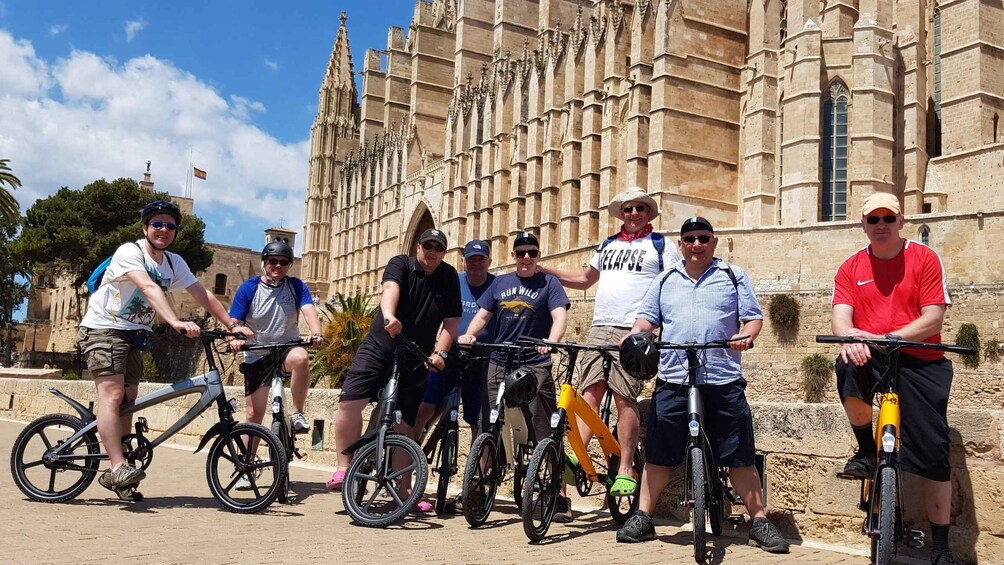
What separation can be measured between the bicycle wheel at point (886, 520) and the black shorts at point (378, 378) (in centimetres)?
257

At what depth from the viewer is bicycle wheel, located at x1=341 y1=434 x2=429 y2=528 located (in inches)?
174

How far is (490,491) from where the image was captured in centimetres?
459

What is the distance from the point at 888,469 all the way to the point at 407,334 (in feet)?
8.98

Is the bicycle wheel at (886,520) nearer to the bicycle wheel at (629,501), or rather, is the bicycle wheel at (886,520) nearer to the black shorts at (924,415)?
the black shorts at (924,415)

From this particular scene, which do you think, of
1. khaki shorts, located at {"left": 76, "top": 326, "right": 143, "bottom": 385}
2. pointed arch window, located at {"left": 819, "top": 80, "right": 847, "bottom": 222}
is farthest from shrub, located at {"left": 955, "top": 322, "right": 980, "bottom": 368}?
khaki shorts, located at {"left": 76, "top": 326, "right": 143, "bottom": 385}

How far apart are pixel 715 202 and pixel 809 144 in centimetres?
442

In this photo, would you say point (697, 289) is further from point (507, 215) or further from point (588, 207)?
point (507, 215)

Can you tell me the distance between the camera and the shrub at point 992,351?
46.4 ft

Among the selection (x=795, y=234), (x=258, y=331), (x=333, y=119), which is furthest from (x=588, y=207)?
(x=333, y=119)

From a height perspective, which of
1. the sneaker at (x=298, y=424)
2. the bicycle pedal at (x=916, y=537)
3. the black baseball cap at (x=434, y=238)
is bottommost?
the bicycle pedal at (x=916, y=537)

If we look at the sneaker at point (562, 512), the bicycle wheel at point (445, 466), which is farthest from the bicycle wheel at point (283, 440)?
the sneaker at point (562, 512)

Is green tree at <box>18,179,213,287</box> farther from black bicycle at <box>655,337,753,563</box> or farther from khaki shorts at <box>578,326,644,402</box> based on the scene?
black bicycle at <box>655,337,753,563</box>

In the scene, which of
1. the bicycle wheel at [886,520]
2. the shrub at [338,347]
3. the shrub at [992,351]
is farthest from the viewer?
the shrub at [338,347]

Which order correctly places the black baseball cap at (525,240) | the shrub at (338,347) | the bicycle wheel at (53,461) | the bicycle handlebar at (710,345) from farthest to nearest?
1. the shrub at (338,347)
2. the black baseball cap at (525,240)
3. the bicycle wheel at (53,461)
4. the bicycle handlebar at (710,345)
